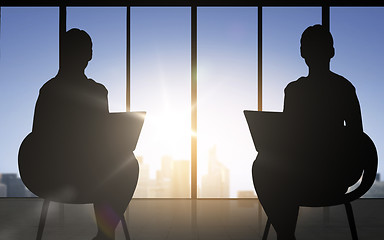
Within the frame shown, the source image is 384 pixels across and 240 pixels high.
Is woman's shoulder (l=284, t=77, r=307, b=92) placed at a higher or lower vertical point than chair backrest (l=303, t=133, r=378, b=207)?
higher

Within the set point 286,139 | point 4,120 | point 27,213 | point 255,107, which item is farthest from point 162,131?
point 27,213

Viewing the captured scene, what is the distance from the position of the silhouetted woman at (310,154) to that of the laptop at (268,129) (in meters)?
0.03

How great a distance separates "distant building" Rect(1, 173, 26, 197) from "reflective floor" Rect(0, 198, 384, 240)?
0.24 meters

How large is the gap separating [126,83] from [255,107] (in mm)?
1340

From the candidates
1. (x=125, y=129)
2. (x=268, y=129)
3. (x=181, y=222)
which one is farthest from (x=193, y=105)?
(x=268, y=129)

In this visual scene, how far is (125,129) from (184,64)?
2093mm

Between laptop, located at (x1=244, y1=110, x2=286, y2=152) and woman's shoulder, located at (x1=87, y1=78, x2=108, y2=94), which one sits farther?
woman's shoulder, located at (x1=87, y1=78, x2=108, y2=94)

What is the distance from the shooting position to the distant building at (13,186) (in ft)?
12.1

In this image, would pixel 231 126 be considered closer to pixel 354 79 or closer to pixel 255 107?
pixel 255 107

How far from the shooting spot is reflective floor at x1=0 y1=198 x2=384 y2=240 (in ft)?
13.1

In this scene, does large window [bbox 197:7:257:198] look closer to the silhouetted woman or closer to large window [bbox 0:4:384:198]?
large window [bbox 0:4:384:198]

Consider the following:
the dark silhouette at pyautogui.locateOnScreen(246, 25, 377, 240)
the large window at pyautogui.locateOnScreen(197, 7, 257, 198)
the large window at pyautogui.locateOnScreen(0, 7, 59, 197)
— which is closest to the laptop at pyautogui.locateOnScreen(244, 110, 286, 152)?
the dark silhouette at pyautogui.locateOnScreen(246, 25, 377, 240)

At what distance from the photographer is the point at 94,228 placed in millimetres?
4414

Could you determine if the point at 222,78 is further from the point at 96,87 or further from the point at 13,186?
the point at 13,186
